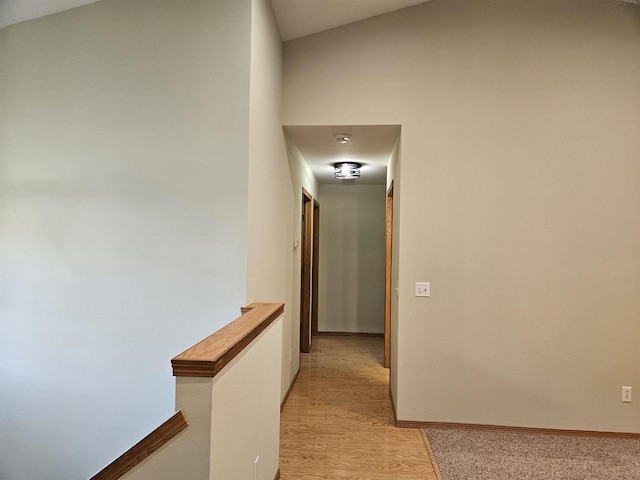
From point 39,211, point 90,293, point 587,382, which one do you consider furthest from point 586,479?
point 39,211

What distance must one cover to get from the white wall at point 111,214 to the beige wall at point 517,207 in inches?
52.1

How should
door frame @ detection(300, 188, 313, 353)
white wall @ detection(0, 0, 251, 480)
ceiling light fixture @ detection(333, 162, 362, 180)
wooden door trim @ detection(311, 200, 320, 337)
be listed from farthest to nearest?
wooden door trim @ detection(311, 200, 320, 337), door frame @ detection(300, 188, 313, 353), ceiling light fixture @ detection(333, 162, 362, 180), white wall @ detection(0, 0, 251, 480)

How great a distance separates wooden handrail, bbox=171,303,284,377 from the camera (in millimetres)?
1163

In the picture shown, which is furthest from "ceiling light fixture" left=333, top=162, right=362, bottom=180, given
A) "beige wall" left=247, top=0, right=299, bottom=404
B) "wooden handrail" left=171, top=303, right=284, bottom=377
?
"wooden handrail" left=171, top=303, right=284, bottom=377

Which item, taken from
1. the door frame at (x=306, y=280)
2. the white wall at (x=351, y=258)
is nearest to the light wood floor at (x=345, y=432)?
the door frame at (x=306, y=280)

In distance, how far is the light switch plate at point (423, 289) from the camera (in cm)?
299

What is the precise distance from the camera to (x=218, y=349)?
127 cm

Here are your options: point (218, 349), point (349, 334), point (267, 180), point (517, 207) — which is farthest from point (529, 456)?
point (349, 334)

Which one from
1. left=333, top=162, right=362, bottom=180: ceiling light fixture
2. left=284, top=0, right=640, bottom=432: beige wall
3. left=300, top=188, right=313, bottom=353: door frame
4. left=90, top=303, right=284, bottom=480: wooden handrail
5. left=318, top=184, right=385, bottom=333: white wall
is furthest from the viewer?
left=318, top=184, right=385, bottom=333: white wall

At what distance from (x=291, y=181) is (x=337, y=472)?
7.60 feet

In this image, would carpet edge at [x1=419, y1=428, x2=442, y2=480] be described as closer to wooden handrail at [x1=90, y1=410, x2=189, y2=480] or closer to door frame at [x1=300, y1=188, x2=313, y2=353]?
wooden handrail at [x1=90, y1=410, x2=189, y2=480]

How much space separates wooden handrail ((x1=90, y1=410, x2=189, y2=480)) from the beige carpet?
1.81 metres

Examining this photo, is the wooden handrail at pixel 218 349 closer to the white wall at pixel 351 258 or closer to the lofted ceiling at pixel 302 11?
the lofted ceiling at pixel 302 11

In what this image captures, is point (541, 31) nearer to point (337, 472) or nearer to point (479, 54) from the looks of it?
point (479, 54)
